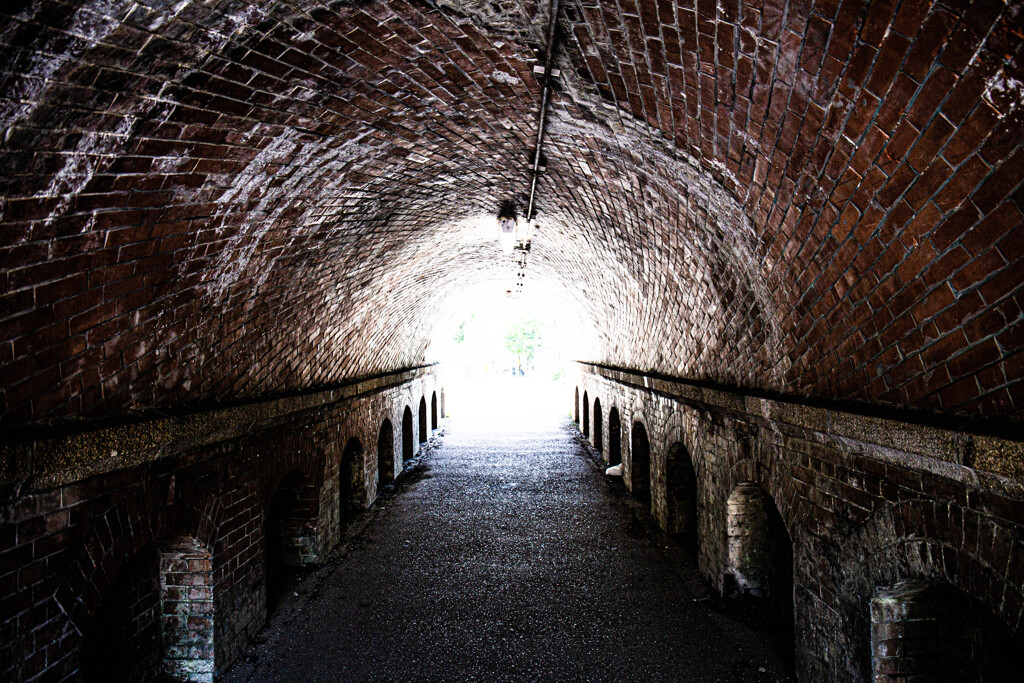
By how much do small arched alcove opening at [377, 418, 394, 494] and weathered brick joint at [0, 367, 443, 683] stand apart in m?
4.08

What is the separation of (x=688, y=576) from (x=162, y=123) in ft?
25.6

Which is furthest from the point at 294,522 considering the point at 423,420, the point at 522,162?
the point at 423,420

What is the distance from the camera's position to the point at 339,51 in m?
3.88

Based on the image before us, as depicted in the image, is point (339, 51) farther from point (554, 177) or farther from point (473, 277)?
point (473, 277)

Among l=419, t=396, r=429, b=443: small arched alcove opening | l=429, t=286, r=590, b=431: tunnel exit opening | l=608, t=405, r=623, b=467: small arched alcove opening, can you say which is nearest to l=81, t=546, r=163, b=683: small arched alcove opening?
l=608, t=405, r=623, b=467: small arched alcove opening

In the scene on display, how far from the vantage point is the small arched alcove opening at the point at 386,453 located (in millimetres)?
13953

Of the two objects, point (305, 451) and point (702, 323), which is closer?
point (702, 323)

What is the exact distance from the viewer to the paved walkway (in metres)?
5.98

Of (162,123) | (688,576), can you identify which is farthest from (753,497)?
(162,123)

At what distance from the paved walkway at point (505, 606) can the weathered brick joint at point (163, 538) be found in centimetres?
59

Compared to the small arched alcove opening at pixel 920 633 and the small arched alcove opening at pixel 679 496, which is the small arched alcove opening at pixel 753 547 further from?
the small arched alcove opening at pixel 920 633

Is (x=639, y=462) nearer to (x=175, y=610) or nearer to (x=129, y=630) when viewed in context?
(x=175, y=610)

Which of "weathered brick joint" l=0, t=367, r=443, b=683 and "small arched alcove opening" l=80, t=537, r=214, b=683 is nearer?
"weathered brick joint" l=0, t=367, r=443, b=683

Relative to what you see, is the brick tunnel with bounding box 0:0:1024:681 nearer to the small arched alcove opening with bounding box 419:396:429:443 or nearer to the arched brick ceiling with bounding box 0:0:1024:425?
the arched brick ceiling with bounding box 0:0:1024:425
